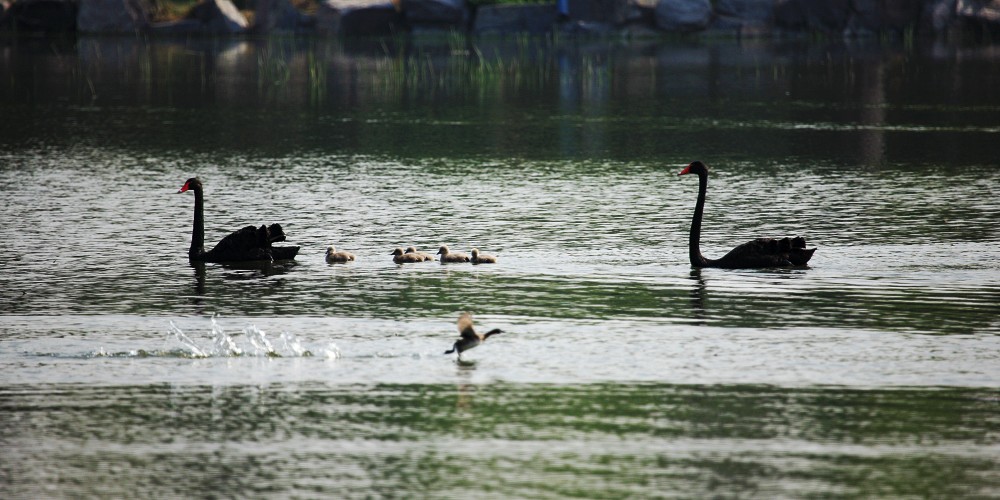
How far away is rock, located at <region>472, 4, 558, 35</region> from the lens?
7656 centimetres

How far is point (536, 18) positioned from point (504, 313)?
206 ft

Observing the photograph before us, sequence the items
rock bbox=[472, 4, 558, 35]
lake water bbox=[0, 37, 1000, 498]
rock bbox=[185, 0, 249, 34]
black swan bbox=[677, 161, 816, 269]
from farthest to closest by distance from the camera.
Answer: rock bbox=[185, 0, 249, 34] → rock bbox=[472, 4, 558, 35] → black swan bbox=[677, 161, 816, 269] → lake water bbox=[0, 37, 1000, 498]

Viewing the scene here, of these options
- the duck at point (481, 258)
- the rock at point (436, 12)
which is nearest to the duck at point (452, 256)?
the duck at point (481, 258)

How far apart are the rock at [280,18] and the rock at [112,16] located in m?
5.54

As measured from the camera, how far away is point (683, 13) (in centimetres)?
7619

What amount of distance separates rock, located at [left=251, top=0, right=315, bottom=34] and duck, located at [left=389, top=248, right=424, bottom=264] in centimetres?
6007

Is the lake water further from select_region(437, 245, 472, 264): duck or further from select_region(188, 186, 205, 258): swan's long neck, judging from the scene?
select_region(188, 186, 205, 258): swan's long neck

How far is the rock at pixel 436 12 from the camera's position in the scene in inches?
3022

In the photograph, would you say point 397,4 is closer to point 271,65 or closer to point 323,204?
point 271,65

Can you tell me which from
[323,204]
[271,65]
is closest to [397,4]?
[271,65]

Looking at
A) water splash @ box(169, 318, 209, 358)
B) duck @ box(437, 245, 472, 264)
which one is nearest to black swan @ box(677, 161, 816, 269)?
duck @ box(437, 245, 472, 264)

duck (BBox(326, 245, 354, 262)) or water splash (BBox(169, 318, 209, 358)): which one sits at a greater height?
duck (BBox(326, 245, 354, 262))

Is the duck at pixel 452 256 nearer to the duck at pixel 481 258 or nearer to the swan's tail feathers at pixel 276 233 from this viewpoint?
the duck at pixel 481 258

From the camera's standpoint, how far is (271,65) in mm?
56531
